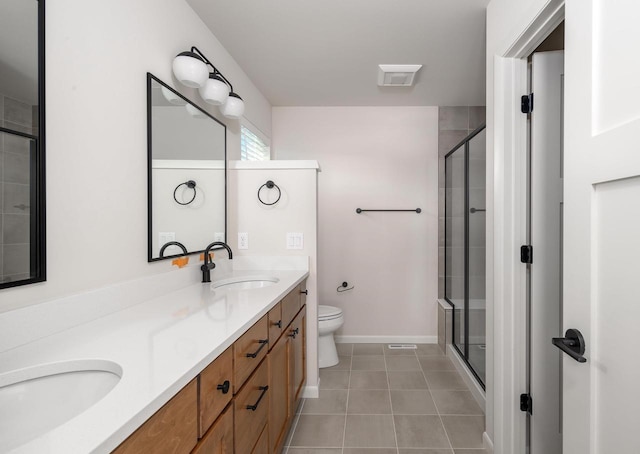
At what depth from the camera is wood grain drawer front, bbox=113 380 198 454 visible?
58 cm

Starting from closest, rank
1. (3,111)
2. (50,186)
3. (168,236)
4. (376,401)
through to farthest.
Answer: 1. (3,111)
2. (50,186)
3. (168,236)
4. (376,401)

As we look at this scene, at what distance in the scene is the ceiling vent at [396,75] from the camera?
8.13 feet

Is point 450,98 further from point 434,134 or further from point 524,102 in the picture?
point 524,102

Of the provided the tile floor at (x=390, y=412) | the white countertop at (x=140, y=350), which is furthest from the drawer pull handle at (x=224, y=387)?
the tile floor at (x=390, y=412)

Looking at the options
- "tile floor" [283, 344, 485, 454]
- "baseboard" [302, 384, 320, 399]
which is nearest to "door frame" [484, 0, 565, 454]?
"tile floor" [283, 344, 485, 454]

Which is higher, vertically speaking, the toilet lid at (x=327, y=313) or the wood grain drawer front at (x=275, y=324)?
the wood grain drawer front at (x=275, y=324)

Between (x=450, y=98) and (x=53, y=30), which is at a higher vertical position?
(x=450, y=98)

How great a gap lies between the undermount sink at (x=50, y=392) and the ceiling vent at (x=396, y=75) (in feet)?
8.18

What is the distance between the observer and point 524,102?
148 cm

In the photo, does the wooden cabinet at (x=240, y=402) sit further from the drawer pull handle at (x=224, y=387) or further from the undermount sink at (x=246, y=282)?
the undermount sink at (x=246, y=282)

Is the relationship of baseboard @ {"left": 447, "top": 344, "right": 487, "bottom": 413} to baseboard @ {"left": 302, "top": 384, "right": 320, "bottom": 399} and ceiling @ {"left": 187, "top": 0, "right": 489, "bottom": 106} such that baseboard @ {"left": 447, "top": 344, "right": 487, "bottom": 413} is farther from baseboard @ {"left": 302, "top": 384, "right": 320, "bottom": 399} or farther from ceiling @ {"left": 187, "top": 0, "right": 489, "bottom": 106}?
ceiling @ {"left": 187, "top": 0, "right": 489, "bottom": 106}

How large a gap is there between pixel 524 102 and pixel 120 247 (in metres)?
1.84

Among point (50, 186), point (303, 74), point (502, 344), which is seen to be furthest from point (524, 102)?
point (50, 186)

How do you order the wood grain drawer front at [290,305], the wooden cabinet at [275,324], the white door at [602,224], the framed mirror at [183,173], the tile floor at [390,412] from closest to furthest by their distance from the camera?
the white door at [602,224], the wooden cabinet at [275,324], the framed mirror at [183,173], the wood grain drawer front at [290,305], the tile floor at [390,412]
